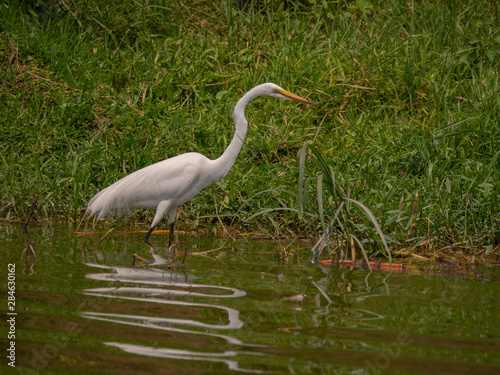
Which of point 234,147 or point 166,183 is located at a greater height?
point 234,147

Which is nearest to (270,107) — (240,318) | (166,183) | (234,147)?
(234,147)

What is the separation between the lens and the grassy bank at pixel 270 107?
6105mm

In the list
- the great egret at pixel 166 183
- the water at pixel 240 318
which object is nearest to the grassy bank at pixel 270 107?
the great egret at pixel 166 183

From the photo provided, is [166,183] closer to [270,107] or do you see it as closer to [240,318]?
[270,107]

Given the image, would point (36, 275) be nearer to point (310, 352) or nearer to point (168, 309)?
point (168, 309)

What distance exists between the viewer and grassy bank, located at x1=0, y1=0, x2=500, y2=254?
6105mm

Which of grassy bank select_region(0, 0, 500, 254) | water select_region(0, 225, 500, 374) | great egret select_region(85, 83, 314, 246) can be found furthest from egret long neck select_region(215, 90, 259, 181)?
water select_region(0, 225, 500, 374)

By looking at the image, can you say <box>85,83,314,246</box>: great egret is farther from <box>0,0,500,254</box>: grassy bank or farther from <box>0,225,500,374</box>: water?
<box>0,225,500,374</box>: water

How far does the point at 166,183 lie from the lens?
5941 millimetres

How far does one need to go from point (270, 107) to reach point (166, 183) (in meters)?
2.72

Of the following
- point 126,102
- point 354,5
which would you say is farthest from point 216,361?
point 354,5

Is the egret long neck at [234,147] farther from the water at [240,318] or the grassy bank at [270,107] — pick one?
the water at [240,318]

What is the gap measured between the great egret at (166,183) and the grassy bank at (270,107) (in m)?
0.44

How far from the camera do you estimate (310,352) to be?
98.9 inches
